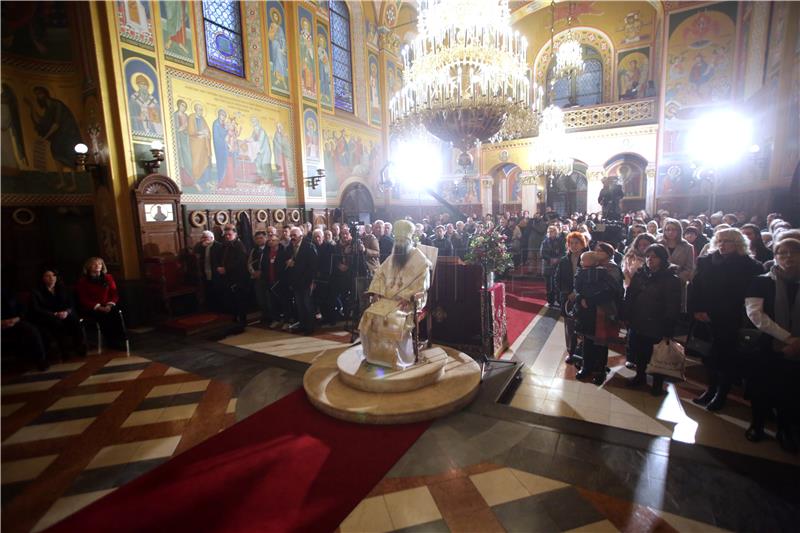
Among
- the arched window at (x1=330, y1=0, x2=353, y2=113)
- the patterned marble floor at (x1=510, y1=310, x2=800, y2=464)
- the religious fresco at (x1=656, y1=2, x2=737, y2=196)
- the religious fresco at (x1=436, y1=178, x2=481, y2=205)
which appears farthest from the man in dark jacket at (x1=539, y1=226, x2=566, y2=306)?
the religious fresco at (x1=436, y1=178, x2=481, y2=205)

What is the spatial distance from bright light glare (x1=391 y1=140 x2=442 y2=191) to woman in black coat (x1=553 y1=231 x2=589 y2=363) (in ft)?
36.1

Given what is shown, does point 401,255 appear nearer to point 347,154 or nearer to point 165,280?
point 165,280

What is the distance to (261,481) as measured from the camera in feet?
9.96

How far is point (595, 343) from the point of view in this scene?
458cm

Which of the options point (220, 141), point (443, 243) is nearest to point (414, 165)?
point (220, 141)

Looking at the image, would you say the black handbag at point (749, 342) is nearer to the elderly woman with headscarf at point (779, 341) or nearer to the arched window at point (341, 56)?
the elderly woman with headscarf at point (779, 341)

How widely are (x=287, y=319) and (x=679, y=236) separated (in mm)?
6444

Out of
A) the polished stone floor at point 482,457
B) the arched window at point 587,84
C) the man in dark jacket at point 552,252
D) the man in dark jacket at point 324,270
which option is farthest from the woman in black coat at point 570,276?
the arched window at point 587,84

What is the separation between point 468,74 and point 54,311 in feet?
21.7

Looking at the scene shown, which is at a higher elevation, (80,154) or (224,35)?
(224,35)

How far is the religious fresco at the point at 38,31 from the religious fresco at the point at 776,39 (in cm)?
1410

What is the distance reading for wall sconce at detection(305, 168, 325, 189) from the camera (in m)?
11.6

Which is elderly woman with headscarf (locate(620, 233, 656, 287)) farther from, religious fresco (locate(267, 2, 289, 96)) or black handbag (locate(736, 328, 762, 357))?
religious fresco (locate(267, 2, 289, 96))

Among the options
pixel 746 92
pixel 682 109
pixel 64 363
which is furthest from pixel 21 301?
pixel 682 109
